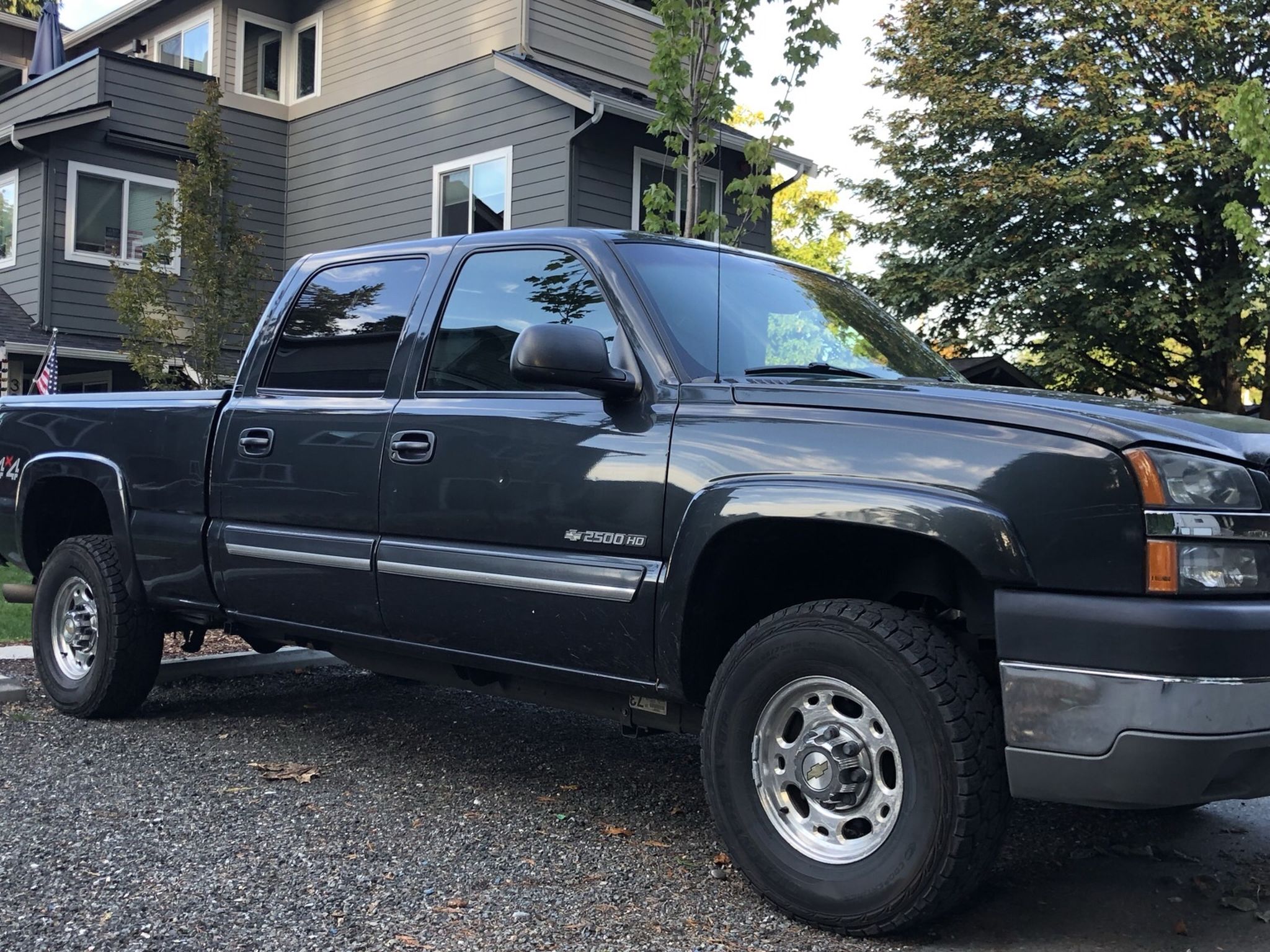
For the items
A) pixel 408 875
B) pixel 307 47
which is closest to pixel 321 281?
pixel 408 875

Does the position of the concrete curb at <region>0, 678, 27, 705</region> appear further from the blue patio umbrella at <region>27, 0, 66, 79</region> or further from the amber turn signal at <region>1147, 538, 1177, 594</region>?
the blue patio umbrella at <region>27, 0, 66, 79</region>

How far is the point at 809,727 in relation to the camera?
3.33m

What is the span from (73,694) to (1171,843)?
4612mm

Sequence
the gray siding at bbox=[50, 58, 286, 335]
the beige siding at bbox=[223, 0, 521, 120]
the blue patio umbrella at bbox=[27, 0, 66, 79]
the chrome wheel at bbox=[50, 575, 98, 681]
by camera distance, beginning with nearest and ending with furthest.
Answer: the chrome wheel at bbox=[50, 575, 98, 681]
the beige siding at bbox=[223, 0, 521, 120]
the gray siding at bbox=[50, 58, 286, 335]
the blue patio umbrella at bbox=[27, 0, 66, 79]

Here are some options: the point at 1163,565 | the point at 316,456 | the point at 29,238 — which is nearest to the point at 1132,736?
the point at 1163,565

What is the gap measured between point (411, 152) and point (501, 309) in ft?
46.2

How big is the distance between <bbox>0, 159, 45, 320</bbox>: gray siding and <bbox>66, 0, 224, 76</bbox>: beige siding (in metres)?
3.13

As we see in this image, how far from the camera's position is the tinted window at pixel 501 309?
4.18 metres

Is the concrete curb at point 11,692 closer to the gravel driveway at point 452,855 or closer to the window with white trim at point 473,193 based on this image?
the gravel driveway at point 452,855

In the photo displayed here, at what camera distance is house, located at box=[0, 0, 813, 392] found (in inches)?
629

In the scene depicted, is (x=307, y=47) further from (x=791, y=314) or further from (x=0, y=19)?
(x=791, y=314)

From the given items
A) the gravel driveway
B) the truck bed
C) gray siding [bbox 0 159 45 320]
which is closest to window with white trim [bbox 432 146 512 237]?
gray siding [bbox 0 159 45 320]

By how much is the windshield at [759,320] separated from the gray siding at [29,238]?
15.8 m

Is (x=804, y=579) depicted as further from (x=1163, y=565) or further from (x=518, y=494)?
(x=1163, y=565)
